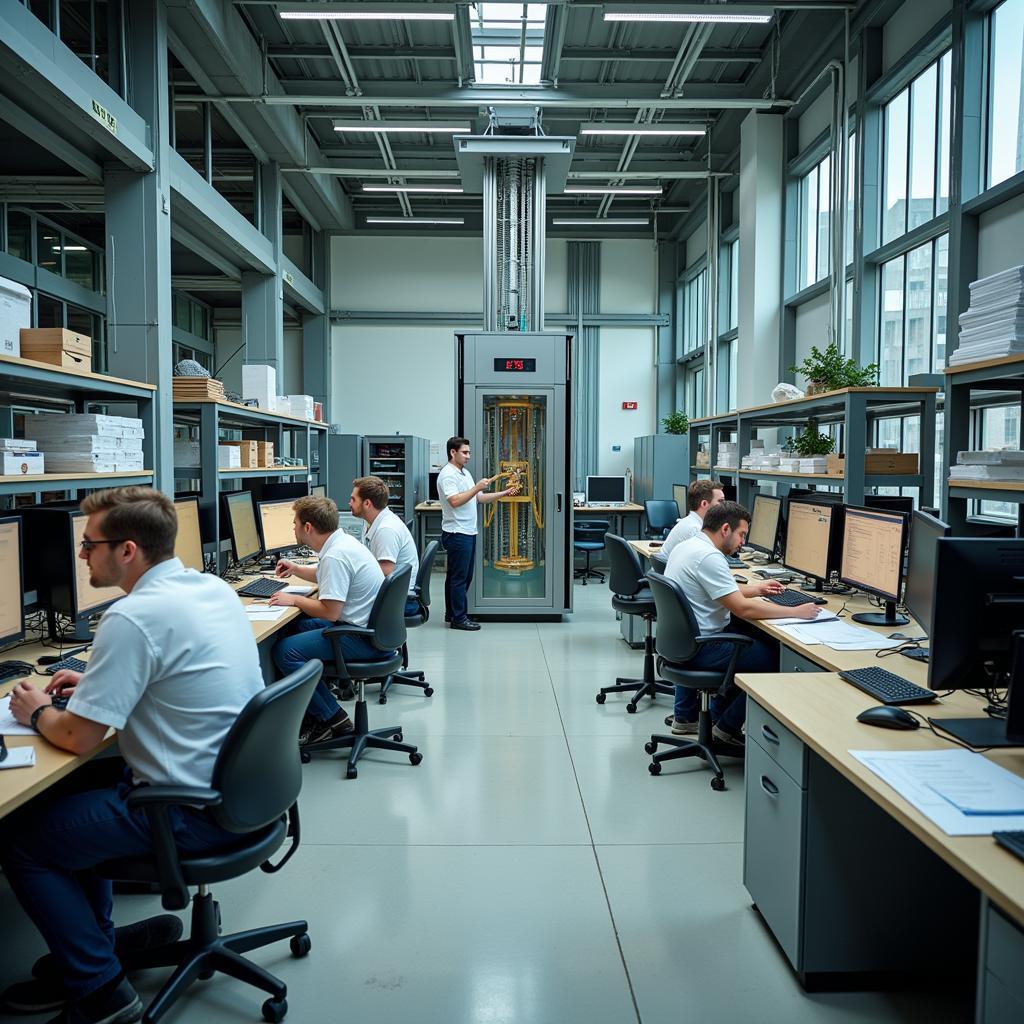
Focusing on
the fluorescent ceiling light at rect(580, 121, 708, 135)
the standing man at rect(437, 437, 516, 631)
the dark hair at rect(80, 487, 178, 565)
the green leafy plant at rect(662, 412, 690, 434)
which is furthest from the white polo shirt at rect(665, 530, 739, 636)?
the green leafy plant at rect(662, 412, 690, 434)

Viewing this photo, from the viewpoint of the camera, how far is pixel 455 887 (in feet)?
8.10

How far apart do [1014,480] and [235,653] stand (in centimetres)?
262

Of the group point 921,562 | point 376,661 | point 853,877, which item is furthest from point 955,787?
point 376,661

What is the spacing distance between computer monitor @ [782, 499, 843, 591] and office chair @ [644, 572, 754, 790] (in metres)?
0.83

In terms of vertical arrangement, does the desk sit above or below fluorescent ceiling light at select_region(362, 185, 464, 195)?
below

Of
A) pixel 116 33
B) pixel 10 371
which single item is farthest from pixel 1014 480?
pixel 116 33

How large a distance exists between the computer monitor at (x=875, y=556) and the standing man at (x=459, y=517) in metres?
3.17

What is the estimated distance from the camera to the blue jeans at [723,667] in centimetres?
332

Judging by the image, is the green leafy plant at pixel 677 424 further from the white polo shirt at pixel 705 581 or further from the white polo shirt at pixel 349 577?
the white polo shirt at pixel 349 577

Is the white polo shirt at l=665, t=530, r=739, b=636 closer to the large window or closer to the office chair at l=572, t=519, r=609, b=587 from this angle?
the large window

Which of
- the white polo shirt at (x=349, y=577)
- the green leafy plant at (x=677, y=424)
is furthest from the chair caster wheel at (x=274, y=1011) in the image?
the green leafy plant at (x=677, y=424)

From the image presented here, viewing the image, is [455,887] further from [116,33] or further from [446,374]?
[446,374]

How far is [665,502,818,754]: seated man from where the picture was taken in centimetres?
326

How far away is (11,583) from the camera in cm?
247
